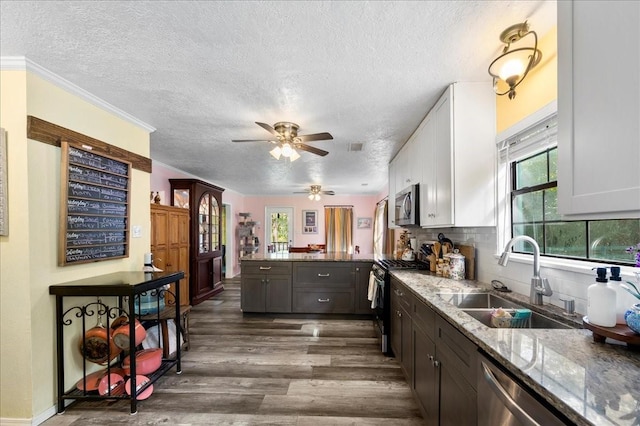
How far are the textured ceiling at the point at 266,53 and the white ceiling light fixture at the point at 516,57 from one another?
0.05 m

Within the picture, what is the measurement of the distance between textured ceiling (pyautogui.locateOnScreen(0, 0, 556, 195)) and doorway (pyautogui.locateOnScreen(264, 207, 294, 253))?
5.87 m

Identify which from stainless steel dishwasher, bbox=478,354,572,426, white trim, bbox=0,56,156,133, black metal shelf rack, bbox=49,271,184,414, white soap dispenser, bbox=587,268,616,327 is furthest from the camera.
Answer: black metal shelf rack, bbox=49,271,184,414

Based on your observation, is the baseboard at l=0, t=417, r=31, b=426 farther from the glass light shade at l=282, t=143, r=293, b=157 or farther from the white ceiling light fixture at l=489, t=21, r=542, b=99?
the white ceiling light fixture at l=489, t=21, r=542, b=99

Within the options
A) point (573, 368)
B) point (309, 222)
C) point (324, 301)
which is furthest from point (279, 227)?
point (573, 368)

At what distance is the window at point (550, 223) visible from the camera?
1.36 meters

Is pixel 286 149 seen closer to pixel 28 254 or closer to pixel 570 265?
pixel 28 254

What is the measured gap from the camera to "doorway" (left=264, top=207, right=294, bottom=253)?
8.65 meters

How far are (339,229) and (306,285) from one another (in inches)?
176

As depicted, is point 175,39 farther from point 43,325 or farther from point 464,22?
point 43,325

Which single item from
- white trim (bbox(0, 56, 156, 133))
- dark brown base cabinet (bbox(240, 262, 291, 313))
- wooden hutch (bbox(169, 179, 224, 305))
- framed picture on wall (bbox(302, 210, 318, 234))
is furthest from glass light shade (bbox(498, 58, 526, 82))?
framed picture on wall (bbox(302, 210, 318, 234))

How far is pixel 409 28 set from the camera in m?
1.46

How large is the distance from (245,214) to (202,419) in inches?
249

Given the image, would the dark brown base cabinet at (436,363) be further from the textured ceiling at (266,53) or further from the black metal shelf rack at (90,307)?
the black metal shelf rack at (90,307)

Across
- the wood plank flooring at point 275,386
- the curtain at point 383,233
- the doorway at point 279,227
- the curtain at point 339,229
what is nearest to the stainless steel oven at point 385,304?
the wood plank flooring at point 275,386
